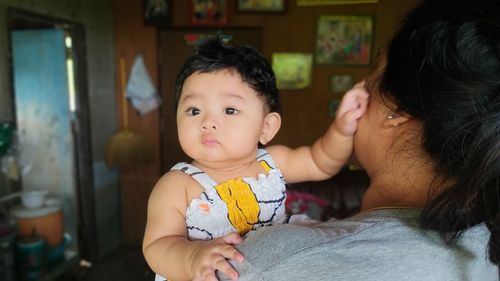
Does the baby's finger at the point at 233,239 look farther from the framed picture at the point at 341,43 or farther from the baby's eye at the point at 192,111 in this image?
the framed picture at the point at 341,43

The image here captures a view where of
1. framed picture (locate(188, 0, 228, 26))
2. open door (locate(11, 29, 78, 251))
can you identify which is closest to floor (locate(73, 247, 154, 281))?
open door (locate(11, 29, 78, 251))

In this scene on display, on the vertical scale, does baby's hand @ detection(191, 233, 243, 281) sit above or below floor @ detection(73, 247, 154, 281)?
above

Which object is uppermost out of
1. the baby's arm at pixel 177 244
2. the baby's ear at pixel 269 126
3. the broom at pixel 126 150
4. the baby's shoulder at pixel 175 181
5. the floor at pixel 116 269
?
the baby's ear at pixel 269 126

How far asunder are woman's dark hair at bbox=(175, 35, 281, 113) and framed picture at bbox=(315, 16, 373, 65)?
2.11 meters

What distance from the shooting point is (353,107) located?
711 millimetres

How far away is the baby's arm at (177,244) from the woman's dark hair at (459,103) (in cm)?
28

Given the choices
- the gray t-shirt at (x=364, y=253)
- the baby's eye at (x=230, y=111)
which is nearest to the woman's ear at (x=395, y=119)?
the gray t-shirt at (x=364, y=253)

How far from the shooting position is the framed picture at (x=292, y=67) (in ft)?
9.57

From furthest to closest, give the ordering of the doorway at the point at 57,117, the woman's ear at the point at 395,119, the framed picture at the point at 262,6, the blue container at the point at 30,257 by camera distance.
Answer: the framed picture at the point at 262,6 → the doorway at the point at 57,117 → the blue container at the point at 30,257 → the woman's ear at the point at 395,119

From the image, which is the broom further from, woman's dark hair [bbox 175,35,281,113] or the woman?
the woman

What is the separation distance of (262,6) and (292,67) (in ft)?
1.69

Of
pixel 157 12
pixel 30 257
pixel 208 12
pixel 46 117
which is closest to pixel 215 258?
pixel 30 257

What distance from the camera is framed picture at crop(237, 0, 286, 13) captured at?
2846 millimetres

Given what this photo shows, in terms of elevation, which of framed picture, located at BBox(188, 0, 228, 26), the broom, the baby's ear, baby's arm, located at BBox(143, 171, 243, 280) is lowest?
the broom
